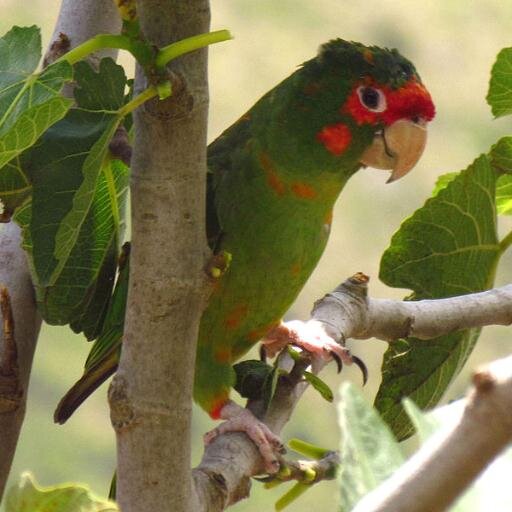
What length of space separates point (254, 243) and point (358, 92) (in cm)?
24

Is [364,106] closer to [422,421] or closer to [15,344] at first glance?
[15,344]

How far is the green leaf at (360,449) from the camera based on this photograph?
0.28m

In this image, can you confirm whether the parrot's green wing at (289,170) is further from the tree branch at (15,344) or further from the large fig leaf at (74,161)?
the large fig leaf at (74,161)

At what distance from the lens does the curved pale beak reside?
1148 millimetres

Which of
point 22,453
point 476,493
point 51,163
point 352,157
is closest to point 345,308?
point 352,157

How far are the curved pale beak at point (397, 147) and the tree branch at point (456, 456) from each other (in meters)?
0.94

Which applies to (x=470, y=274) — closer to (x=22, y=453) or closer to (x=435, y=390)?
(x=435, y=390)

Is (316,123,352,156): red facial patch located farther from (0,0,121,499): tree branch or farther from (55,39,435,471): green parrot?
(0,0,121,499): tree branch

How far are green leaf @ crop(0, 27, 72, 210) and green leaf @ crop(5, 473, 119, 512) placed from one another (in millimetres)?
289

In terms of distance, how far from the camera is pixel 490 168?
1.06m

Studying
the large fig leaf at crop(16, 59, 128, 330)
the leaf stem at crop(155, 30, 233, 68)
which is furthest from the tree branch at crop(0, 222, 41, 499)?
the leaf stem at crop(155, 30, 233, 68)

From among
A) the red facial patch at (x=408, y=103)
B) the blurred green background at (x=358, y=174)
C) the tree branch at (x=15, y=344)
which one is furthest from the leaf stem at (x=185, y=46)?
the blurred green background at (x=358, y=174)

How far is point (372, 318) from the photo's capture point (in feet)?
3.46

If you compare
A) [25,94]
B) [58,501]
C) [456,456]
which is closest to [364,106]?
[25,94]
